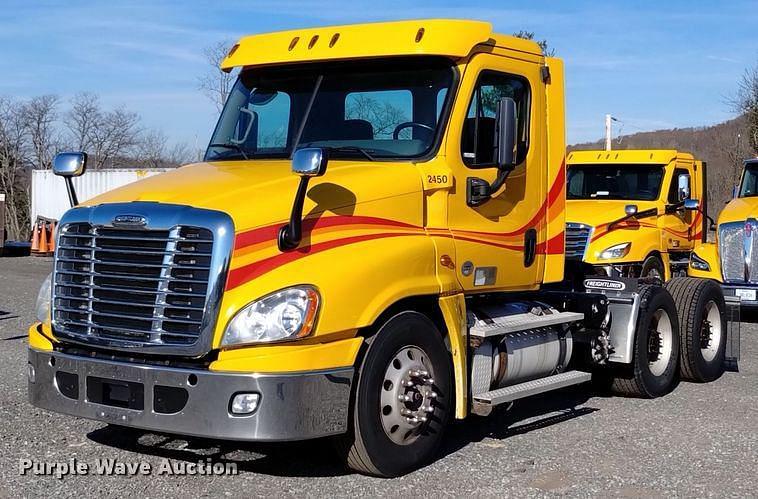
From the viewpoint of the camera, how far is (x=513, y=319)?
272 inches

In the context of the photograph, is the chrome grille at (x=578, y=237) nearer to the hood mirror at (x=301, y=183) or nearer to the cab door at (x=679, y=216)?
→ the cab door at (x=679, y=216)

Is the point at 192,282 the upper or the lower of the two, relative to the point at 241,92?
lower

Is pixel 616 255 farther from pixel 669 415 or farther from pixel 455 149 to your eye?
pixel 455 149

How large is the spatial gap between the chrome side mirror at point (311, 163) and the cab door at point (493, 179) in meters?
1.23

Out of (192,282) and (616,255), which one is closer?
(192,282)

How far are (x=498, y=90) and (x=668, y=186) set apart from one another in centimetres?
897

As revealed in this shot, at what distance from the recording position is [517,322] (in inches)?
267

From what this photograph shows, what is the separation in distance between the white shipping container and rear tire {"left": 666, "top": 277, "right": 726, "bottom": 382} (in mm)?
20732

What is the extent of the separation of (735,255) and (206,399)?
420 inches

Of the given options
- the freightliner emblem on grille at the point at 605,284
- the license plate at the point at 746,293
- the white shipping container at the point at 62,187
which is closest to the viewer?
the freightliner emblem on grille at the point at 605,284

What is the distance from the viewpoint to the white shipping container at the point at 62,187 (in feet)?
92.7

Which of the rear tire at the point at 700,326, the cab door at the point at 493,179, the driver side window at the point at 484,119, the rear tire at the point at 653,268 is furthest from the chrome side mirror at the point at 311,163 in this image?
the rear tire at the point at 653,268

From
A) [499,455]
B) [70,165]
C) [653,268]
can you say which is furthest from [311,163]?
[653,268]

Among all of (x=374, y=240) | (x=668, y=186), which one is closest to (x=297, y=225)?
(x=374, y=240)
